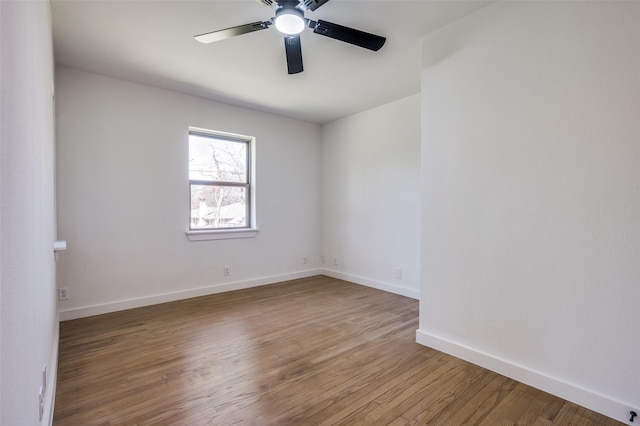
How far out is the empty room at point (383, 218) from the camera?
1.64 m

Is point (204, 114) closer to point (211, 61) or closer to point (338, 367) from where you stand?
point (211, 61)

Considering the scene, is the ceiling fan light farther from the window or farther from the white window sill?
the white window sill

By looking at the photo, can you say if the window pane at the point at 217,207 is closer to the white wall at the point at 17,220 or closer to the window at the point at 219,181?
the window at the point at 219,181

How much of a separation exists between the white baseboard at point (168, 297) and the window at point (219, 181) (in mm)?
781

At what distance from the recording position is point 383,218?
4227 mm

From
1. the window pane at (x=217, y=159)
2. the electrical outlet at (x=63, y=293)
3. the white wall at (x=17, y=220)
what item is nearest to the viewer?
the white wall at (x=17, y=220)

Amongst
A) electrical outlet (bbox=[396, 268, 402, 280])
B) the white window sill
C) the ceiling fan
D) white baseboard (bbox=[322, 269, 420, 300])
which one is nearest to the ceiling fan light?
the ceiling fan

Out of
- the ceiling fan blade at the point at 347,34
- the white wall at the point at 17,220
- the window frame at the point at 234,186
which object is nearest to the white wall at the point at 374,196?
the window frame at the point at 234,186

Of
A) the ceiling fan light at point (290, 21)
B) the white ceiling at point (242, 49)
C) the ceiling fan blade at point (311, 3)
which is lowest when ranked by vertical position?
the ceiling fan light at point (290, 21)

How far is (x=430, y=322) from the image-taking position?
2.53 metres

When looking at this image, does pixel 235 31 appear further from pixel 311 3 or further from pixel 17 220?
pixel 17 220

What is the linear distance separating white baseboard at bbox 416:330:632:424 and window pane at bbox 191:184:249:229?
2.95m

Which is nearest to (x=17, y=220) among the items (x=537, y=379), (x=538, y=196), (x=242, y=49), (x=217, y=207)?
(x=242, y=49)

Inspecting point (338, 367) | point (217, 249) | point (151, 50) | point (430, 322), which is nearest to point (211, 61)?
point (151, 50)
